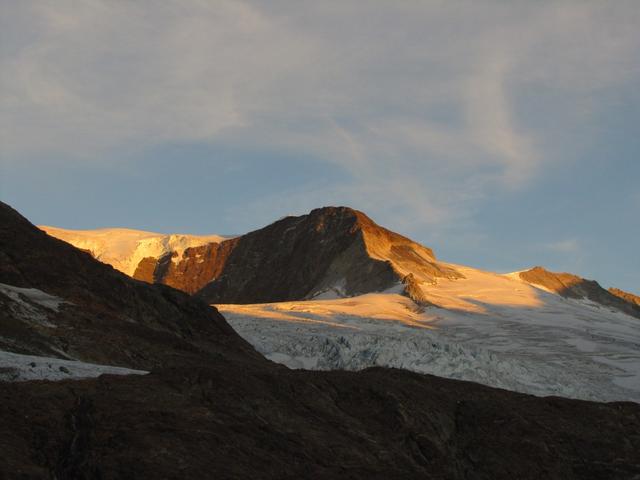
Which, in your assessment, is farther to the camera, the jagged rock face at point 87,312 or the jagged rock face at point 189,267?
the jagged rock face at point 189,267

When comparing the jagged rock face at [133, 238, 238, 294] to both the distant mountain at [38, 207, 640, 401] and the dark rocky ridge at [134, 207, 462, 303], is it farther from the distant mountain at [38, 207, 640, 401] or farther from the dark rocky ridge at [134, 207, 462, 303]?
the distant mountain at [38, 207, 640, 401]

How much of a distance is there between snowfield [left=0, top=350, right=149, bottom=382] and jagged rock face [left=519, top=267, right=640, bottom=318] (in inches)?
4495

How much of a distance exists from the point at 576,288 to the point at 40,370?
123956mm

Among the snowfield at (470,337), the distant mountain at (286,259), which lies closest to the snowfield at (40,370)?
the snowfield at (470,337)

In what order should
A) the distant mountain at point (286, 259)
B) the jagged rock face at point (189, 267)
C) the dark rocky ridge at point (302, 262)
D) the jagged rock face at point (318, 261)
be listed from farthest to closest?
1. the jagged rock face at point (189, 267)
2. the distant mountain at point (286, 259)
3. the dark rocky ridge at point (302, 262)
4. the jagged rock face at point (318, 261)

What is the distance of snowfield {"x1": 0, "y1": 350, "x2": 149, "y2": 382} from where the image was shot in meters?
20.5

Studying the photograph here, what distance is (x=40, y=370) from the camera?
21.2 meters

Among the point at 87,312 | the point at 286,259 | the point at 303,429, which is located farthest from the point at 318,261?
the point at 303,429

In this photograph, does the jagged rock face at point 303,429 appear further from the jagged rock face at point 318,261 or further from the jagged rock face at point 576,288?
the jagged rock face at point 576,288

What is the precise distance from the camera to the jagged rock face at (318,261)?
102 meters

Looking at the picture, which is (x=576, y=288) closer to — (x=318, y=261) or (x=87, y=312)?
(x=318, y=261)

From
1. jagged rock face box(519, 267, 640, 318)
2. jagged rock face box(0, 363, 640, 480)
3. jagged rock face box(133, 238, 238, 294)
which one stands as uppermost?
jagged rock face box(519, 267, 640, 318)

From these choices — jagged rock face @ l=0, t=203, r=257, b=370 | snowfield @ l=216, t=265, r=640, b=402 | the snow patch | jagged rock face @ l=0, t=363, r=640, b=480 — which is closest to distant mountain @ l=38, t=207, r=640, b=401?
snowfield @ l=216, t=265, r=640, b=402

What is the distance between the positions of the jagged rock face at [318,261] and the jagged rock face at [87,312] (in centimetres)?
5193
